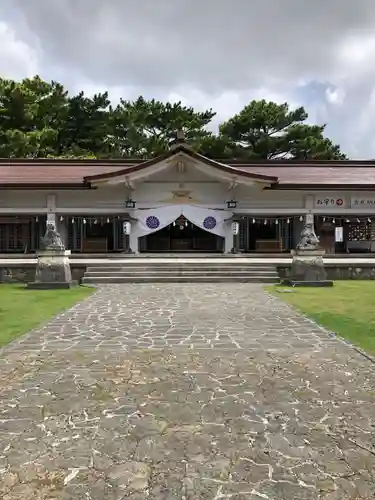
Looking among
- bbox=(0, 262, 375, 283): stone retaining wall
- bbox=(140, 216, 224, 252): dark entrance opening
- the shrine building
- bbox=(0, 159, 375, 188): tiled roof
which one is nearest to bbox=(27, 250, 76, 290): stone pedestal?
bbox=(0, 262, 375, 283): stone retaining wall

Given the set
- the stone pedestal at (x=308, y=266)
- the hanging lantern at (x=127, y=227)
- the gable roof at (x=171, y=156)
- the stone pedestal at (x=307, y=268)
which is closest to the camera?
the stone pedestal at (x=308, y=266)

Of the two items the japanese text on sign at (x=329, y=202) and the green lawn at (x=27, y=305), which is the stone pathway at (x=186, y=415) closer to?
the green lawn at (x=27, y=305)

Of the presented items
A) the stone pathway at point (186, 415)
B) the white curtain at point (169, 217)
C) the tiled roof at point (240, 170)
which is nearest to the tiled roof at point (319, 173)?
the tiled roof at point (240, 170)

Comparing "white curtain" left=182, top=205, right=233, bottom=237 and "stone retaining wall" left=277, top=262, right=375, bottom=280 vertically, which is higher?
"white curtain" left=182, top=205, right=233, bottom=237

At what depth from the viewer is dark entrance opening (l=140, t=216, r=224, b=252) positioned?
965 inches

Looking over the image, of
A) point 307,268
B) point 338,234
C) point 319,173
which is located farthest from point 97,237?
point 319,173

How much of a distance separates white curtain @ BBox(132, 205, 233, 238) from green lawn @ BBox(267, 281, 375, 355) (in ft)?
26.6

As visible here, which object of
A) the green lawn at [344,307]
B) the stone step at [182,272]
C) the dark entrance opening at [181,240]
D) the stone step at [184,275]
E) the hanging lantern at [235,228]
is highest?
the hanging lantern at [235,228]

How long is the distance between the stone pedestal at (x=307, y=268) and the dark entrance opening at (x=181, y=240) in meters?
9.03

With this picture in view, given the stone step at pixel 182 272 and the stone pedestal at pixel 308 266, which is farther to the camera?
the stone step at pixel 182 272

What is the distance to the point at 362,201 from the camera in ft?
76.4

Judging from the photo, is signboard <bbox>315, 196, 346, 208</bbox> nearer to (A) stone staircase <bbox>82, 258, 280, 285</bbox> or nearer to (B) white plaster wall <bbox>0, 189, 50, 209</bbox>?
(A) stone staircase <bbox>82, 258, 280, 285</bbox>

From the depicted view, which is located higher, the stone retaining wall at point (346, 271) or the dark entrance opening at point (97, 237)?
the dark entrance opening at point (97, 237)

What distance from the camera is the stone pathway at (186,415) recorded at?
3.22 m
